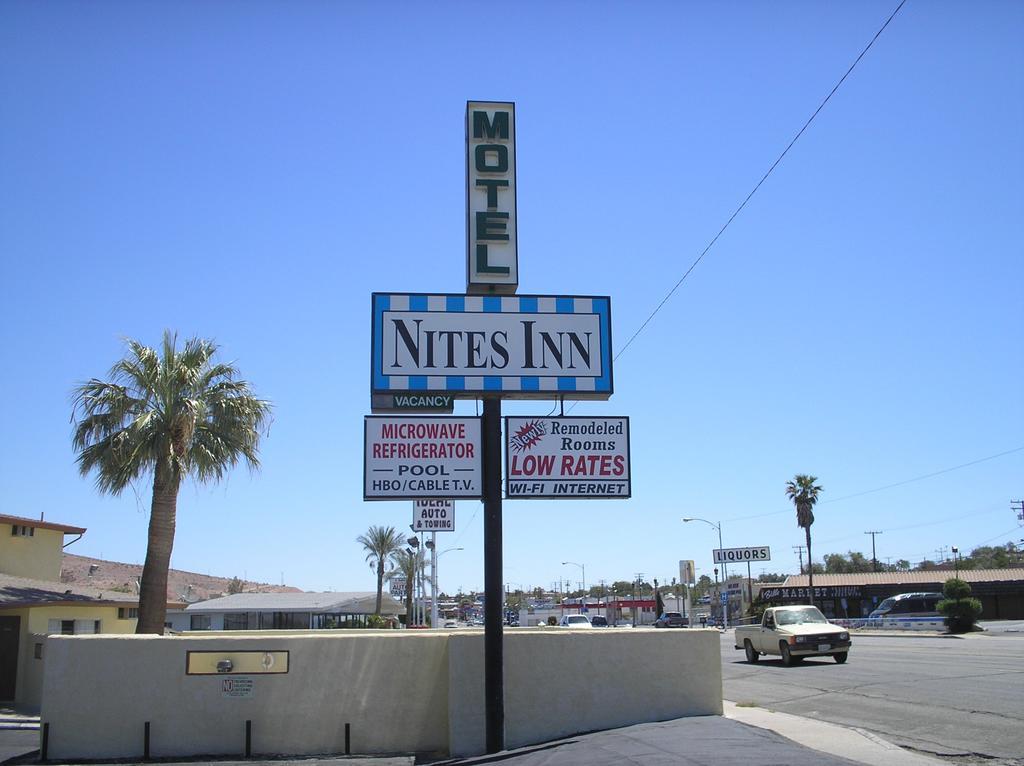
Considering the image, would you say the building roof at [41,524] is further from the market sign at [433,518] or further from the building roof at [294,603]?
the building roof at [294,603]

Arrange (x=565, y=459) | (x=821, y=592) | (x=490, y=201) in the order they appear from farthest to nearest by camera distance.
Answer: (x=821, y=592), (x=490, y=201), (x=565, y=459)

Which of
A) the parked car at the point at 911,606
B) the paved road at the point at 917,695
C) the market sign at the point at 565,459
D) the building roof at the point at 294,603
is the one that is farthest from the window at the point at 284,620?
the market sign at the point at 565,459

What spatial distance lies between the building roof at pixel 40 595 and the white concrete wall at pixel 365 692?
30.9 ft

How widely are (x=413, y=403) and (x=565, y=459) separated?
7.44 feet

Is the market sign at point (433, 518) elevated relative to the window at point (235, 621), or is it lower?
elevated

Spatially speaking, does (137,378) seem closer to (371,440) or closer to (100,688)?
(100,688)

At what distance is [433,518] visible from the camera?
2398 centimetres

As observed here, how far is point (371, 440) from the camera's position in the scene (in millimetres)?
12219

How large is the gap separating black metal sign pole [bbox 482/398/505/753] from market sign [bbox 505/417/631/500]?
0.96 ft

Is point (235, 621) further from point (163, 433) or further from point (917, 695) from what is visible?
point (917, 695)

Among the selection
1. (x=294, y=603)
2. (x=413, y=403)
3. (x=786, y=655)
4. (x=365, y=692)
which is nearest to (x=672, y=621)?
(x=294, y=603)

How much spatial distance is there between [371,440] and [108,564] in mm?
98756

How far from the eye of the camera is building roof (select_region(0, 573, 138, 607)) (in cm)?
2109

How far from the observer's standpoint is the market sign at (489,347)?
12.2 metres
